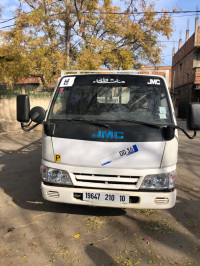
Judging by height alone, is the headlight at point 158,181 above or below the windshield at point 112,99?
below

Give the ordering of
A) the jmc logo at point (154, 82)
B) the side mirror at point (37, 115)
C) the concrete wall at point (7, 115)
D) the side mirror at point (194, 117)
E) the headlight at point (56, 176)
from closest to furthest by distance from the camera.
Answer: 1. the headlight at point (56, 176)
2. the side mirror at point (194, 117)
3. the side mirror at point (37, 115)
4. the jmc logo at point (154, 82)
5. the concrete wall at point (7, 115)

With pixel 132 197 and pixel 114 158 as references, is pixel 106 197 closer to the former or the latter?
pixel 132 197

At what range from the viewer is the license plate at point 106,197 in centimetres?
306

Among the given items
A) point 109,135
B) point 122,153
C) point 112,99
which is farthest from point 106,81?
point 122,153

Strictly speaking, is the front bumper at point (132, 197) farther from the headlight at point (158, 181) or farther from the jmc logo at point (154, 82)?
the jmc logo at point (154, 82)

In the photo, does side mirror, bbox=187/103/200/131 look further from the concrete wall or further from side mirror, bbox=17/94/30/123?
the concrete wall

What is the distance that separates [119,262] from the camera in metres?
2.67

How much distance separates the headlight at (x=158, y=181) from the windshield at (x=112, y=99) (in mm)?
730

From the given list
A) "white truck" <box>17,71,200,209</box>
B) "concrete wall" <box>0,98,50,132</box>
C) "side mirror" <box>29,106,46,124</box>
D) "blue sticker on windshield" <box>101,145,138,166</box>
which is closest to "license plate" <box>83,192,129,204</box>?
"white truck" <box>17,71,200,209</box>

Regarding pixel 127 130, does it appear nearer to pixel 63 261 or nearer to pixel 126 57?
pixel 63 261

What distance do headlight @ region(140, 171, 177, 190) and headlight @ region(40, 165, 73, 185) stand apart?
96cm

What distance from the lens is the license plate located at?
3062 mm

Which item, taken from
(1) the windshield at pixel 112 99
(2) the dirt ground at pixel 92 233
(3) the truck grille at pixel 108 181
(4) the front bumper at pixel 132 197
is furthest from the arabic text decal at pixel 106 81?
(2) the dirt ground at pixel 92 233

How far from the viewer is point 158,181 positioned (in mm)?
3061
